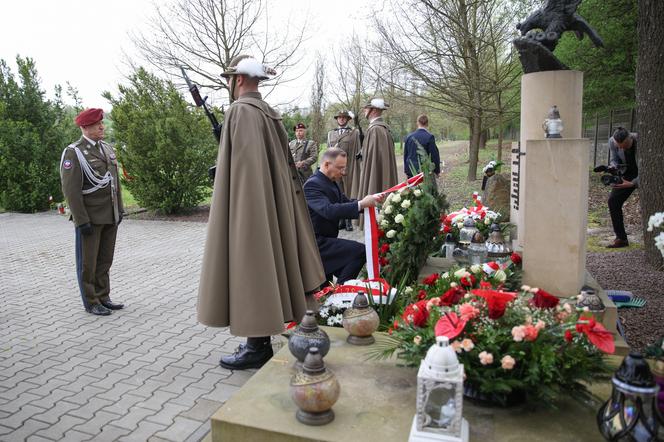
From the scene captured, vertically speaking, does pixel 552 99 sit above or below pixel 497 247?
above

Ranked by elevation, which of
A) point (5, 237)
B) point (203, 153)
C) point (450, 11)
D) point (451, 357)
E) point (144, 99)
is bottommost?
point (5, 237)

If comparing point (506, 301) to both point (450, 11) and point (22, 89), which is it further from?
point (22, 89)

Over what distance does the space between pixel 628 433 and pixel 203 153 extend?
12187 millimetres

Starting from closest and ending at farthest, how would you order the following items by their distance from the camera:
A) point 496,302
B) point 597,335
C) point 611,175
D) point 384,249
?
point 597,335
point 496,302
point 384,249
point 611,175

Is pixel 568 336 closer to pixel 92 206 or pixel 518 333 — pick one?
pixel 518 333

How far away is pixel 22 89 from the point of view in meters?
15.8

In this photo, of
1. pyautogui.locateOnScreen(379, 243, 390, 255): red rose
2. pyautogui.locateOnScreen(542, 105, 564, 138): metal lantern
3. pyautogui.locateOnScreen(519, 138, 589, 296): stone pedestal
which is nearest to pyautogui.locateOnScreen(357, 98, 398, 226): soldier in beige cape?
pyautogui.locateOnScreen(379, 243, 390, 255): red rose

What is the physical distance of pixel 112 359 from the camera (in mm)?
4566

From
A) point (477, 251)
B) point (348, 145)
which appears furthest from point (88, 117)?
point (348, 145)

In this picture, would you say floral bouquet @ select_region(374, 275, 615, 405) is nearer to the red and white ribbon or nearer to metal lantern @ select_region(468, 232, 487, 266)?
the red and white ribbon

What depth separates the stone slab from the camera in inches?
96.5

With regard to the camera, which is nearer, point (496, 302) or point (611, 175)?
point (496, 302)

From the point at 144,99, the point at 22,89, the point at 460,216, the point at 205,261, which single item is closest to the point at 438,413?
the point at 205,261

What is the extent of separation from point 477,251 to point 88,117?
4.24 metres
